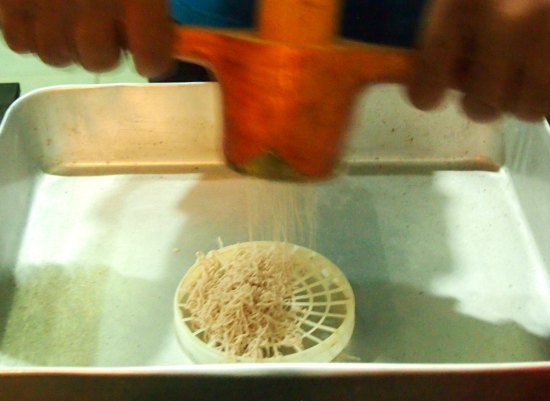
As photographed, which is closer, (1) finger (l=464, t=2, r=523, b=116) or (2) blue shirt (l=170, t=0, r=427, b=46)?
(1) finger (l=464, t=2, r=523, b=116)

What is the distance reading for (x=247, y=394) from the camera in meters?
0.43

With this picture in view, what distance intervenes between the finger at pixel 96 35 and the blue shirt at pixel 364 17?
173 mm

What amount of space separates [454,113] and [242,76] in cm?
42

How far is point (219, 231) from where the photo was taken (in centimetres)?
70

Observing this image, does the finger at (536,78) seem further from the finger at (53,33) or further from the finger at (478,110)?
the finger at (53,33)

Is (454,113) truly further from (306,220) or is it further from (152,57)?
(152,57)

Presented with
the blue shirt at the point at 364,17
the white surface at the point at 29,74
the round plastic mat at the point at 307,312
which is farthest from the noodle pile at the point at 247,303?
the white surface at the point at 29,74

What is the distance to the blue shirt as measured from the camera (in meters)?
0.57

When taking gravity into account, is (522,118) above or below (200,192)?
above

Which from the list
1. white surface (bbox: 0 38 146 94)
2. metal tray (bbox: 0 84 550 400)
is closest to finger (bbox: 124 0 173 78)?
metal tray (bbox: 0 84 550 400)

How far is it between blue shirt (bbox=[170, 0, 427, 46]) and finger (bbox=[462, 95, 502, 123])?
0.17m

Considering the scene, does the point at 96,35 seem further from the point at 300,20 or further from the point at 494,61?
the point at 494,61

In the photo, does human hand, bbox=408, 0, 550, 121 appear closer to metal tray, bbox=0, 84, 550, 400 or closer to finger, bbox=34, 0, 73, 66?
metal tray, bbox=0, 84, 550, 400

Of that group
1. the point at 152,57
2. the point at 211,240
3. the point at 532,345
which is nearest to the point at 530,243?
the point at 532,345
